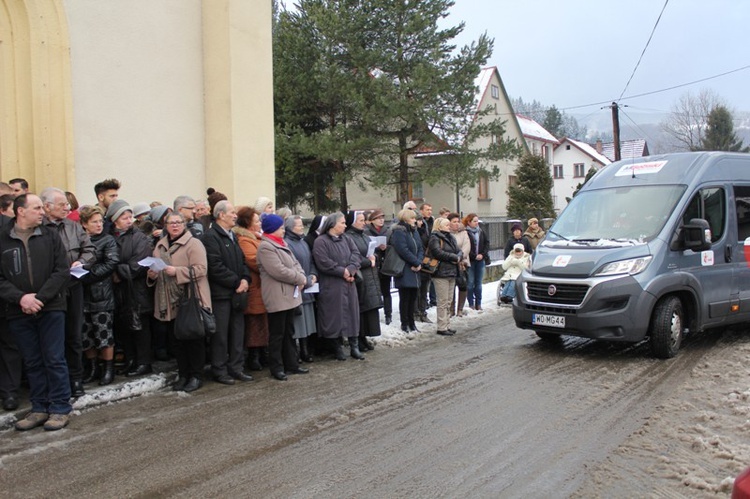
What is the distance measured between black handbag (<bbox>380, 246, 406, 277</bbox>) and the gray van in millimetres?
2025

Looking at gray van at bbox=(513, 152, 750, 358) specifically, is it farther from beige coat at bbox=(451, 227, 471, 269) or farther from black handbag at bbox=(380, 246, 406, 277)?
beige coat at bbox=(451, 227, 471, 269)

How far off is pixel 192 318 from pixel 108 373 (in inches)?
50.3

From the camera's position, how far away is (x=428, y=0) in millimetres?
26766

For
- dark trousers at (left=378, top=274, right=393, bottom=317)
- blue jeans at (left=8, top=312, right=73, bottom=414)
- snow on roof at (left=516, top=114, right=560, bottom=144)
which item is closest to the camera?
blue jeans at (left=8, top=312, right=73, bottom=414)

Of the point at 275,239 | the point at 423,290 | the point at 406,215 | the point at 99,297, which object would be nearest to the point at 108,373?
the point at 99,297

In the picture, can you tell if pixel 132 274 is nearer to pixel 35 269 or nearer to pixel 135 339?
pixel 135 339

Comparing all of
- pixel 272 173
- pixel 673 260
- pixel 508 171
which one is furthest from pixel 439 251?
pixel 508 171

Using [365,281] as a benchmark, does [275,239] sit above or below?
above

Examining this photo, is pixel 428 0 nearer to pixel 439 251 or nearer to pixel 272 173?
pixel 272 173

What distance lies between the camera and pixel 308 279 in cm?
800

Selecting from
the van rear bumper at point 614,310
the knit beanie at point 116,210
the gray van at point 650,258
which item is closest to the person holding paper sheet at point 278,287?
the knit beanie at point 116,210

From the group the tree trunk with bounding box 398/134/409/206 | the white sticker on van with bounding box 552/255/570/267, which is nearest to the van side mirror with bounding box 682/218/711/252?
the white sticker on van with bounding box 552/255/570/267

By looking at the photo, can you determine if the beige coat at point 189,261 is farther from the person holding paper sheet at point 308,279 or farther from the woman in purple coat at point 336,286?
the woman in purple coat at point 336,286

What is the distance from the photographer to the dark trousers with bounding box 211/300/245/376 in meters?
7.09
